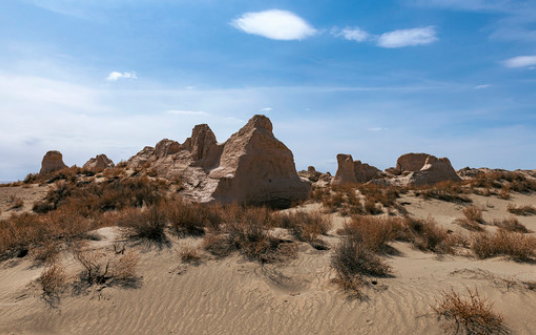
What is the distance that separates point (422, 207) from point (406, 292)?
10235 millimetres

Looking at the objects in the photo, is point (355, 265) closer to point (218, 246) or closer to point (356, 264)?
point (356, 264)

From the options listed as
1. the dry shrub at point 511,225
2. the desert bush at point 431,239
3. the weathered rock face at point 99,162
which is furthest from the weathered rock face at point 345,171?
the weathered rock face at point 99,162

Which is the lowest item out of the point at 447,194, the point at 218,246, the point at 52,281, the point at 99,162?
the point at 52,281

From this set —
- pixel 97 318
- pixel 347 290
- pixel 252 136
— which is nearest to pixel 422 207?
pixel 252 136

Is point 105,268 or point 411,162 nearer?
point 105,268

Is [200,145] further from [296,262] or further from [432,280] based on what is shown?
[432,280]

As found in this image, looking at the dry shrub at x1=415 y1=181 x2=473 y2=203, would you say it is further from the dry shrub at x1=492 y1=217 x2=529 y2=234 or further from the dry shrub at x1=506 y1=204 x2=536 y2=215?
the dry shrub at x1=492 y1=217 x2=529 y2=234

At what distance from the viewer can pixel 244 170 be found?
12.5 m

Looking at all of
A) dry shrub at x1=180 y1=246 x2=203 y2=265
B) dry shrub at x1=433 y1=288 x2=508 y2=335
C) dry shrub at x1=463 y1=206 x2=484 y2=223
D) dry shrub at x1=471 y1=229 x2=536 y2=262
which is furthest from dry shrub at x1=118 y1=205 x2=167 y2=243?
dry shrub at x1=463 y1=206 x2=484 y2=223

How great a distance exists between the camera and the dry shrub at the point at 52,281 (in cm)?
452

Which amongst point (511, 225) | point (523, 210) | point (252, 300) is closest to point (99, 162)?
point (252, 300)

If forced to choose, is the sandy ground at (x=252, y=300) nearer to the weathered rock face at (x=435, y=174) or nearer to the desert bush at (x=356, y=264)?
the desert bush at (x=356, y=264)

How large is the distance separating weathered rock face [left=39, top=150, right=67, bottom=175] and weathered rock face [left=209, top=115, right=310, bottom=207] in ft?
59.0

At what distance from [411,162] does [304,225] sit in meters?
Answer: 27.5
